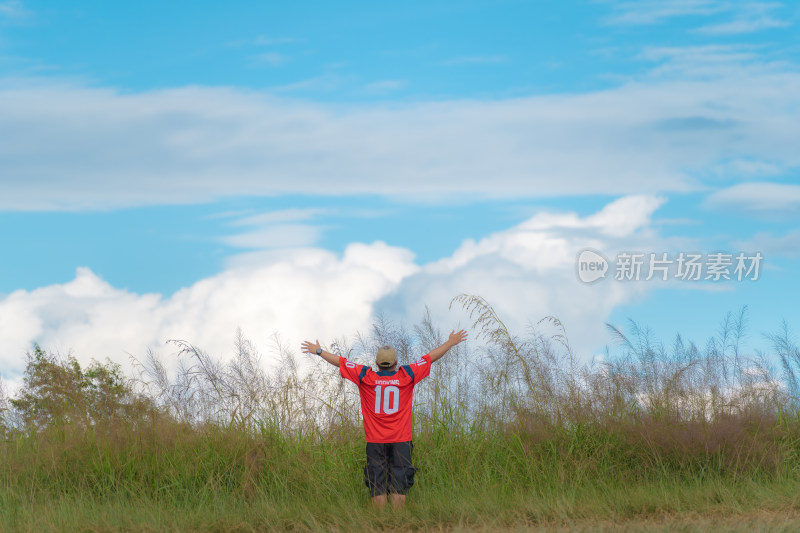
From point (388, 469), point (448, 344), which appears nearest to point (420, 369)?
point (448, 344)

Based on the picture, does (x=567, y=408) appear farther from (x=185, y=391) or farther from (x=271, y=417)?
(x=185, y=391)

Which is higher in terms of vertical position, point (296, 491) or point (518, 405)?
point (518, 405)

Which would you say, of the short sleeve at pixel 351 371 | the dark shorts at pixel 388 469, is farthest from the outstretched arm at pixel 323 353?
the dark shorts at pixel 388 469

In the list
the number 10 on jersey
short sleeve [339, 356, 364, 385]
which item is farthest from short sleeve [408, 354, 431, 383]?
short sleeve [339, 356, 364, 385]

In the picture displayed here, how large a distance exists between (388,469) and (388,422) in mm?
567

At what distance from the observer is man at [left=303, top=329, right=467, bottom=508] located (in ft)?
28.3

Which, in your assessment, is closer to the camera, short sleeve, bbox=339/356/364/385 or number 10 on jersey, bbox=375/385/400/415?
number 10 on jersey, bbox=375/385/400/415

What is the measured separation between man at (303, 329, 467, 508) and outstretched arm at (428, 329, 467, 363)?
16 centimetres

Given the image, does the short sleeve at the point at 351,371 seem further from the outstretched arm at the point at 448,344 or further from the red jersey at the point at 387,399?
the outstretched arm at the point at 448,344

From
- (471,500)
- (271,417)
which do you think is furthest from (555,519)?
(271,417)

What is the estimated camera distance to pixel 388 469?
344 inches

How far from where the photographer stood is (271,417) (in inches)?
396

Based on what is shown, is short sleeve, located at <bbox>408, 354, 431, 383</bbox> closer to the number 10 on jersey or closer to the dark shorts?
the number 10 on jersey

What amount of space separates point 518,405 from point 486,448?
35.5 inches
